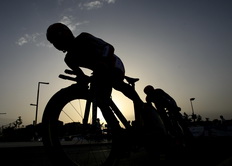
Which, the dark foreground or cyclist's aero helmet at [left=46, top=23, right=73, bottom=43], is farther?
the dark foreground

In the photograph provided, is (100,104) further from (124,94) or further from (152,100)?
(152,100)

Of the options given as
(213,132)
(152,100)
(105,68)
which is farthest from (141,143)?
(213,132)

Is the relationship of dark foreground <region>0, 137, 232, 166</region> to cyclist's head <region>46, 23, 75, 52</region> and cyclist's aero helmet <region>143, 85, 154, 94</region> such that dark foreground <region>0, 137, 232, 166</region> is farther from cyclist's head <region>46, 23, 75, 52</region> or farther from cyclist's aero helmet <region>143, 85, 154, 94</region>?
cyclist's head <region>46, 23, 75, 52</region>

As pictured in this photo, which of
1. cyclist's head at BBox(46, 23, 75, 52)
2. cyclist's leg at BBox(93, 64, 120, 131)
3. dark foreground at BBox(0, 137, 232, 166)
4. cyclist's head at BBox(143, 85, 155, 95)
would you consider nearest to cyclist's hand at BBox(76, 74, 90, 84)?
cyclist's leg at BBox(93, 64, 120, 131)

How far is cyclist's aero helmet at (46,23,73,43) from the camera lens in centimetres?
288

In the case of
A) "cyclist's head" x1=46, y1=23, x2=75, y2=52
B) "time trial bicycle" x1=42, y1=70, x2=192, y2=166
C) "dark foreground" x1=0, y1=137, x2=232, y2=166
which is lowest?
"dark foreground" x1=0, y1=137, x2=232, y2=166

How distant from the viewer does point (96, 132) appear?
2.63m

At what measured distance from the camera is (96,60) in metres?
2.79

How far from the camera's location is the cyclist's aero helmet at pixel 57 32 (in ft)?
9.45

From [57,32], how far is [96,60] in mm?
759

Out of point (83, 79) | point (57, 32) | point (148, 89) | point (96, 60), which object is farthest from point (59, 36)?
point (148, 89)

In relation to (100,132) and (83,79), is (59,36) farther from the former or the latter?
(100,132)

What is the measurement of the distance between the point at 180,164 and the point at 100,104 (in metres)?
1.63

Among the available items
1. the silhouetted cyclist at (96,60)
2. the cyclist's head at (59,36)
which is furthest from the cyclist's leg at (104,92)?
the cyclist's head at (59,36)
